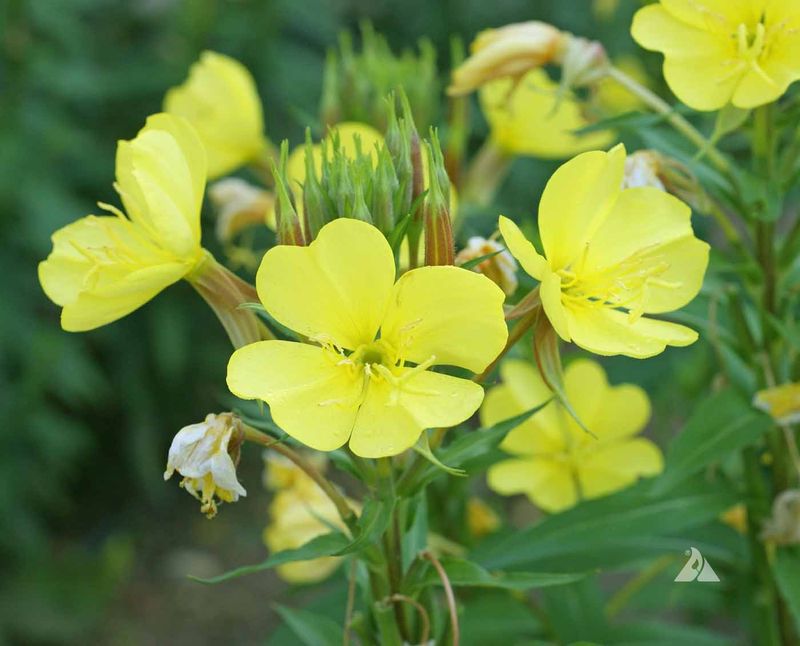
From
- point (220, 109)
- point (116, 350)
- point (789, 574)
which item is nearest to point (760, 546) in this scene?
point (789, 574)

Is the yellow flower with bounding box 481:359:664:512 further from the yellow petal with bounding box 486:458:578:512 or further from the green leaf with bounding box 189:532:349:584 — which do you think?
the green leaf with bounding box 189:532:349:584

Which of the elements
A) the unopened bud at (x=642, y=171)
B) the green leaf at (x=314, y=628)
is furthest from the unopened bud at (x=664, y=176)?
the green leaf at (x=314, y=628)

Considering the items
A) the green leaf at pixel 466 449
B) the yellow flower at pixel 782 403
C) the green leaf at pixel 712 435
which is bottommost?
the green leaf at pixel 712 435

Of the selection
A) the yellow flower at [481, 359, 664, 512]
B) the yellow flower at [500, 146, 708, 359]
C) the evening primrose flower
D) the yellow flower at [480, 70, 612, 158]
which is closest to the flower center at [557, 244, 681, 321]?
the yellow flower at [500, 146, 708, 359]

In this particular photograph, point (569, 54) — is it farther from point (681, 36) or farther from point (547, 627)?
point (547, 627)

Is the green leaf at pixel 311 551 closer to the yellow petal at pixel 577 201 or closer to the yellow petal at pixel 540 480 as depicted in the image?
the yellow petal at pixel 577 201
